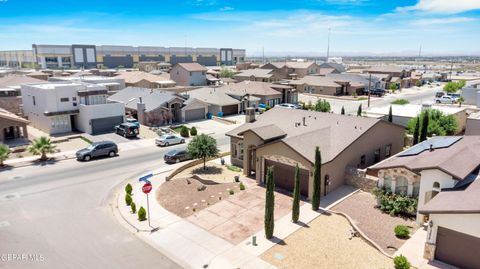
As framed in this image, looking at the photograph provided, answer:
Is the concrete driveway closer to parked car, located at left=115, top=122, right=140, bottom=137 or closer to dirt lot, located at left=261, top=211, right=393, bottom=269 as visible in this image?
dirt lot, located at left=261, top=211, right=393, bottom=269

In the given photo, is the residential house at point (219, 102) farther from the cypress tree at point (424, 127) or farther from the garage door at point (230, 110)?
the cypress tree at point (424, 127)

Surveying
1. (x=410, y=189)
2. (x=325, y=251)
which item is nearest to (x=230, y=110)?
(x=410, y=189)

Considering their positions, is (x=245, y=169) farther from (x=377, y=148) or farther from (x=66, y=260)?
(x=66, y=260)

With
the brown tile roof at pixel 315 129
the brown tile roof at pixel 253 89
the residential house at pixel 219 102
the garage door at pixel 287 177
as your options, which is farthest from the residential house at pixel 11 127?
the brown tile roof at pixel 253 89

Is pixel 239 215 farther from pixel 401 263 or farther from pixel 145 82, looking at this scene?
pixel 145 82

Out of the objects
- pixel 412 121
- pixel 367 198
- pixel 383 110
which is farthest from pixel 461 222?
pixel 383 110
